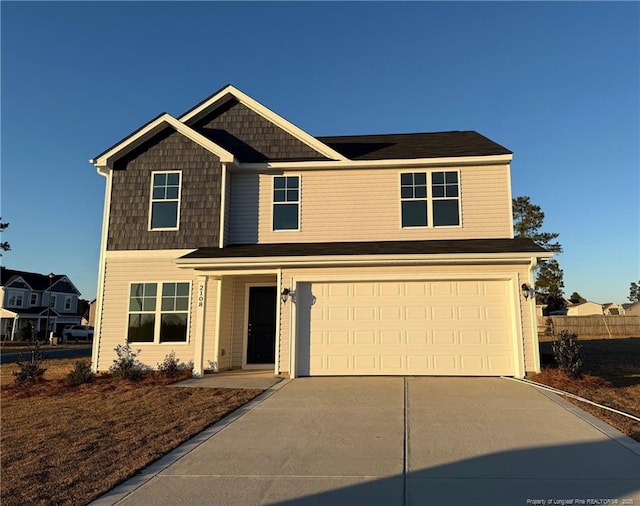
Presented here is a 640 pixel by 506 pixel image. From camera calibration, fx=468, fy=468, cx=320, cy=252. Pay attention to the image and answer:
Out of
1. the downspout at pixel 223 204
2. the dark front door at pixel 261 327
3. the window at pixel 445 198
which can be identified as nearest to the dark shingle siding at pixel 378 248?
the downspout at pixel 223 204

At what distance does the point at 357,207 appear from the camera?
1262 centimetres

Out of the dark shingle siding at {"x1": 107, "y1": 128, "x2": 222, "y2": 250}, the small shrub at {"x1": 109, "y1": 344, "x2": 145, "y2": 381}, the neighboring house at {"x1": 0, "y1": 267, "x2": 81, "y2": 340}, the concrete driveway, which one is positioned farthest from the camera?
the neighboring house at {"x1": 0, "y1": 267, "x2": 81, "y2": 340}

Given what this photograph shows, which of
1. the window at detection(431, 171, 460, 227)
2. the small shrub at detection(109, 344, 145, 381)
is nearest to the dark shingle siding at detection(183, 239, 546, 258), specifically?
the window at detection(431, 171, 460, 227)

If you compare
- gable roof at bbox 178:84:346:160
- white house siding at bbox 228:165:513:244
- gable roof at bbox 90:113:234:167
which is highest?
gable roof at bbox 178:84:346:160

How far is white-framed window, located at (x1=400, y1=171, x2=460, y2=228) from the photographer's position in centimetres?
1229

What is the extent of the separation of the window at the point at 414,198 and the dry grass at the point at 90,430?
6083 millimetres

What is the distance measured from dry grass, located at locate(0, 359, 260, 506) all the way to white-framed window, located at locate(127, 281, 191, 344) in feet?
4.44

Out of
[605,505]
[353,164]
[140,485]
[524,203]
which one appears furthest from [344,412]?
[524,203]

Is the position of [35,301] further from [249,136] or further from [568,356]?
[568,356]

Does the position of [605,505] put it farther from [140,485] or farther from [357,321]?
[357,321]

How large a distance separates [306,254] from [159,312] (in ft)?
13.9

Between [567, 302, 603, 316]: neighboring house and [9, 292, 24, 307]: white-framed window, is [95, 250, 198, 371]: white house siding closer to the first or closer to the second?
[9, 292, 24, 307]: white-framed window

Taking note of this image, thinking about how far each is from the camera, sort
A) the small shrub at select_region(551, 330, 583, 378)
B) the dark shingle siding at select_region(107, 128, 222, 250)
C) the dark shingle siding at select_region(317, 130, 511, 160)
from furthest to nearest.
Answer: the dark shingle siding at select_region(317, 130, 511, 160)
the dark shingle siding at select_region(107, 128, 222, 250)
the small shrub at select_region(551, 330, 583, 378)

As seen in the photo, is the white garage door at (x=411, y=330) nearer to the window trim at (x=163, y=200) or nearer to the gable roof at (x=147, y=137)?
the window trim at (x=163, y=200)
